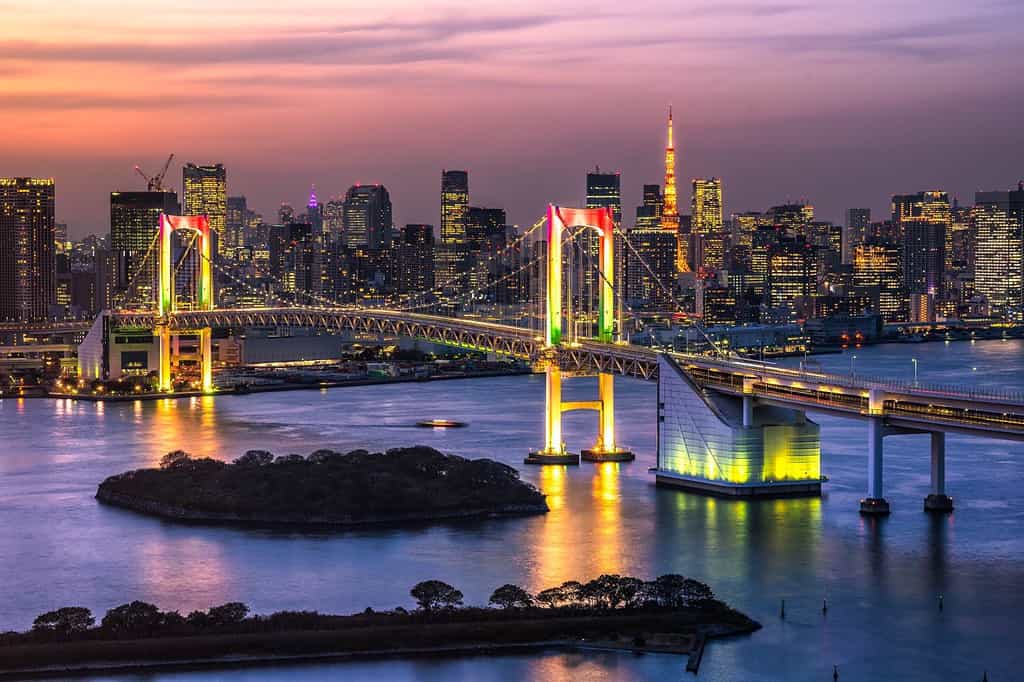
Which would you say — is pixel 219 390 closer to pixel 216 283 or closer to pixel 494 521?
pixel 494 521

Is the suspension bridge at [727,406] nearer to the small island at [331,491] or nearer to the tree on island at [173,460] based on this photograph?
the small island at [331,491]

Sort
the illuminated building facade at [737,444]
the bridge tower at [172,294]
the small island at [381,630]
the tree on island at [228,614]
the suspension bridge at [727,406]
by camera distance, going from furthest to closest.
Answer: the bridge tower at [172,294]
the illuminated building facade at [737,444]
the suspension bridge at [727,406]
the tree on island at [228,614]
the small island at [381,630]

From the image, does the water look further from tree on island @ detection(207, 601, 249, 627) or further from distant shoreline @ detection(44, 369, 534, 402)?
distant shoreline @ detection(44, 369, 534, 402)

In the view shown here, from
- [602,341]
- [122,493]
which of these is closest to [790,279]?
[602,341]

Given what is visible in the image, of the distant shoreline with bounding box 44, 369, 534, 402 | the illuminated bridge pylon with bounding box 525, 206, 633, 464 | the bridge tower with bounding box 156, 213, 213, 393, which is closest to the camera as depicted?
the illuminated bridge pylon with bounding box 525, 206, 633, 464

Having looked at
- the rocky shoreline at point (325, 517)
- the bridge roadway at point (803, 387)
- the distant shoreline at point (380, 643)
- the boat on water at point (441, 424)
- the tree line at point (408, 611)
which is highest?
the bridge roadway at point (803, 387)

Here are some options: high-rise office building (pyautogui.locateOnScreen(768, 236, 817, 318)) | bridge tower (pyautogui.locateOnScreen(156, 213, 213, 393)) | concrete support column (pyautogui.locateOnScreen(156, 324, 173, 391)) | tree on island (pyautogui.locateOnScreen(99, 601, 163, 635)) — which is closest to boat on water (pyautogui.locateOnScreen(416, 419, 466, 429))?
bridge tower (pyautogui.locateOnScreen(156, 213, 213, 393))

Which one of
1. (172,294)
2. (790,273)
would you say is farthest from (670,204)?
(172,294)

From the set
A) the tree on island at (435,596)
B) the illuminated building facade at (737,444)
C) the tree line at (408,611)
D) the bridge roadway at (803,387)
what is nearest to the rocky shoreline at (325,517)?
the illuminated building facade at (737,444)
